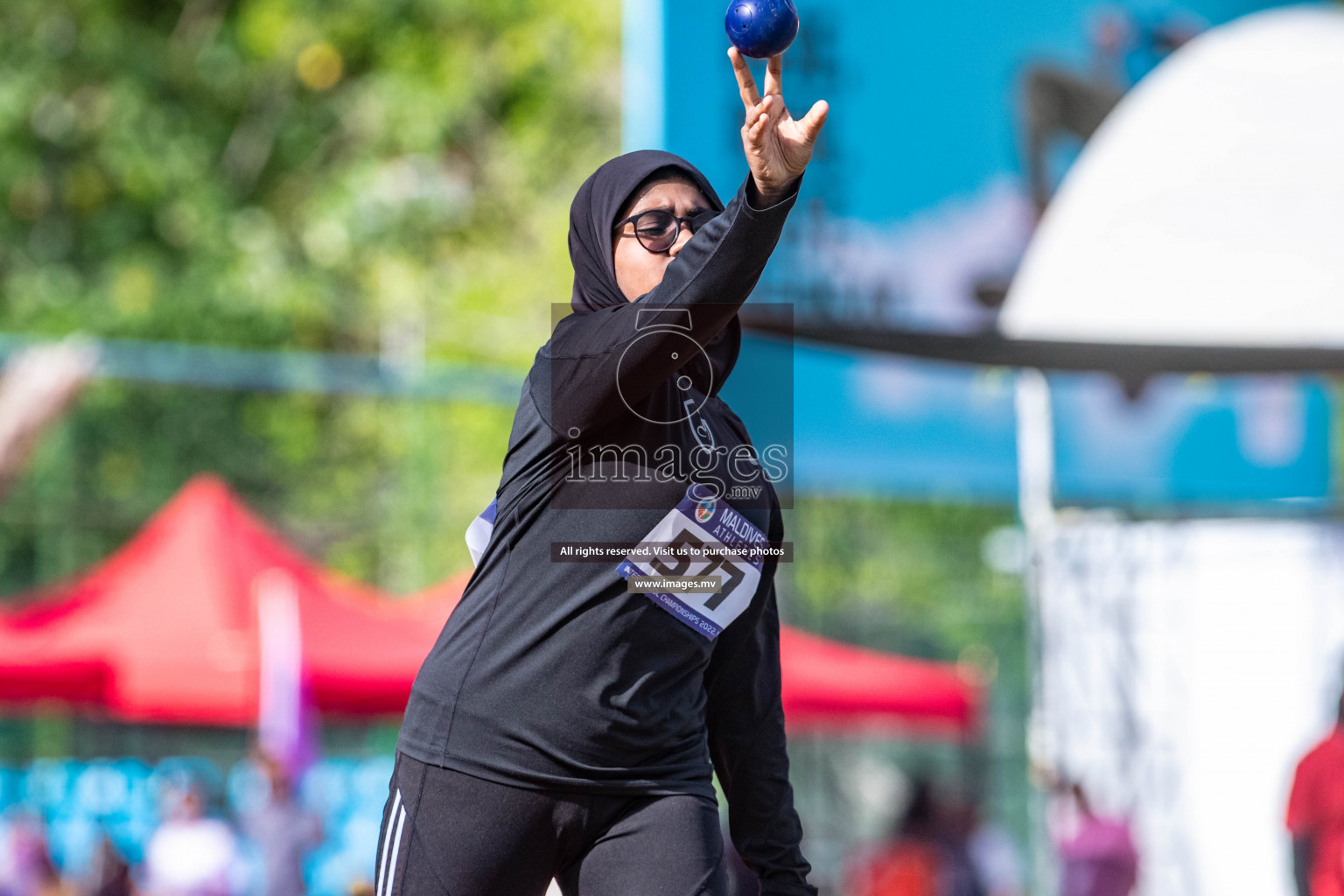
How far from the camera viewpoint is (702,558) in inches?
98.6

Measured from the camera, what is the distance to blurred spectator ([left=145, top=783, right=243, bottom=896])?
9.48 m

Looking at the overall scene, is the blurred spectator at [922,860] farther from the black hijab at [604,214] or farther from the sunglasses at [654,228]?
the sunglasses at [654,228]

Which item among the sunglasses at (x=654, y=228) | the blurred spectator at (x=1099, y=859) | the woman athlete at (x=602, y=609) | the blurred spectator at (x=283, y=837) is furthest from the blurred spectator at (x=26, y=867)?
the sunglasses at (x=654, y=228)

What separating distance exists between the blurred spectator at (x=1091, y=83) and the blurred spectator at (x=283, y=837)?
19.6 feet

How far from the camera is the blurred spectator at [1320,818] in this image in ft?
20.5

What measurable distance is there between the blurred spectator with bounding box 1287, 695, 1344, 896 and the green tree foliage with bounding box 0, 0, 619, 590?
392 inches

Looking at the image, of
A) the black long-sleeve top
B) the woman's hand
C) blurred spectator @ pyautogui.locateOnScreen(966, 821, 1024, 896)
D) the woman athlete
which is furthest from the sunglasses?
blurred spectator @ pyautogui.locateOnScreen(966, 821, 1024, 896)

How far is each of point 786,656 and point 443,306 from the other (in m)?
9.50

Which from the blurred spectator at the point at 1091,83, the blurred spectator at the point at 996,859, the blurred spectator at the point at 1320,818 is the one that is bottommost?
the blurred spectator at the point at 996,859

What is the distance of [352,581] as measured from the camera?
15.4 m

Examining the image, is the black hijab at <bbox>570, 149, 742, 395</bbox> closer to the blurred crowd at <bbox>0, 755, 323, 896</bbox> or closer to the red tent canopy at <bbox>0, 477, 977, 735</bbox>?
the blurred crowd at <bbox>0, 755, 323, 896</bbox>

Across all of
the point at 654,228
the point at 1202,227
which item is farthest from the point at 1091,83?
the point at 654,228

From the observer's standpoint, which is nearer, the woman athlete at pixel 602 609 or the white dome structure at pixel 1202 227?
the woman athlete at pixel 602 609

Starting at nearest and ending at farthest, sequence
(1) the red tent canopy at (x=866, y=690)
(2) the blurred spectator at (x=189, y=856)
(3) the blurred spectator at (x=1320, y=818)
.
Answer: (3) the blurred spectator at (x=1320, y=818) < (2) the blurred spectator at (x=189, y=856) < (1) the red tent canopy at (x=866, y=690)
